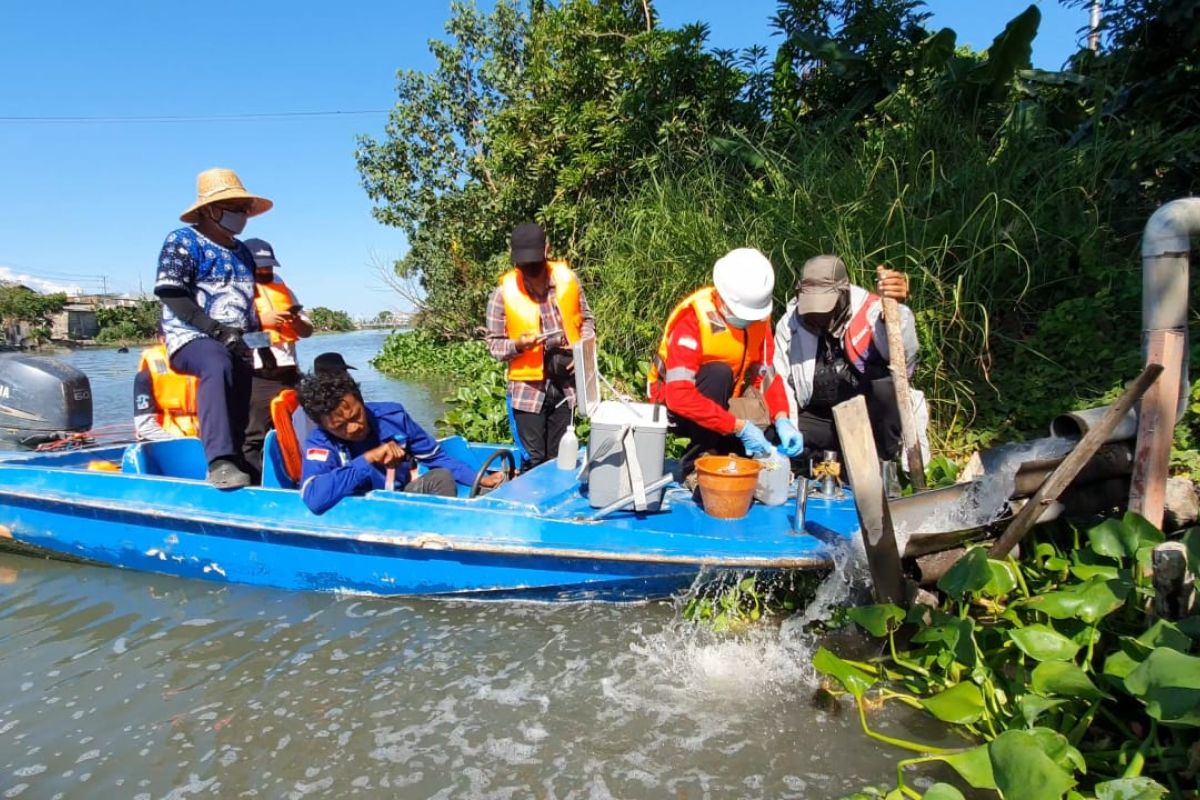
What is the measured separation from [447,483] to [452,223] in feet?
38.6

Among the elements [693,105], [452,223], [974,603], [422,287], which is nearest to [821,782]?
[974,603]

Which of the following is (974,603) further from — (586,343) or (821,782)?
(586,343)

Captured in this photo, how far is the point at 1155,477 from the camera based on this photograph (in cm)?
278

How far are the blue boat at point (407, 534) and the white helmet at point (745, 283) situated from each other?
0.98 m

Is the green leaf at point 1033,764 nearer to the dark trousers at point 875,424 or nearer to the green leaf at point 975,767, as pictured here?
the green leaf at point 975,767

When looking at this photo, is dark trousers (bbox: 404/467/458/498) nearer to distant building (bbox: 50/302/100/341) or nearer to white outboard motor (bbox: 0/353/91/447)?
white outboard motor (bbox: 0/353/91/447)

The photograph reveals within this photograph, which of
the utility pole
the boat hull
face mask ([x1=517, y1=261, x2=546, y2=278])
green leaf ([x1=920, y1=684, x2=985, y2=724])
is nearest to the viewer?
green leaf ([x1=920, y1=684, x2=985, y2=724])

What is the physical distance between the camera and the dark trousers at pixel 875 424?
163 inches

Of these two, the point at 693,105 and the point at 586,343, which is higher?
the point at 693,105

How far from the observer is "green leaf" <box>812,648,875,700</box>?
2662 millimetres

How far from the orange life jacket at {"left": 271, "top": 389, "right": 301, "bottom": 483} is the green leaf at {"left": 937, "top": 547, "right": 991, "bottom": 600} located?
3.25 meters

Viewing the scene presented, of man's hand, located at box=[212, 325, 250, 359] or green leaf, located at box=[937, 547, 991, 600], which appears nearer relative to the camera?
green leaf, located at box=[937, 547, 991, 600]

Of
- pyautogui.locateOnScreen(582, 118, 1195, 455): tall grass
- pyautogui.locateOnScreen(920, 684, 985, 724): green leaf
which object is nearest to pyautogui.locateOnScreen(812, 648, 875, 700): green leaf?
pyautogui.locateOnScreen(920, 684, 985, 724): green leaf

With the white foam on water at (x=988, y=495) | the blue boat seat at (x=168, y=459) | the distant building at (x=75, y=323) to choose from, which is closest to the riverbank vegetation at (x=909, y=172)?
the white foam on water at (x=988, y=495)
